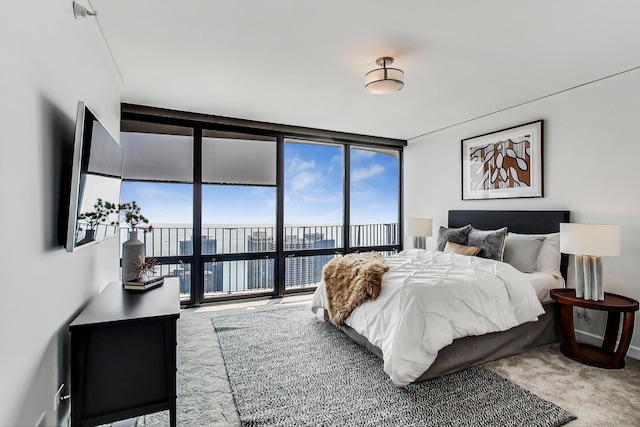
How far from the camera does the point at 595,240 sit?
2.71 m

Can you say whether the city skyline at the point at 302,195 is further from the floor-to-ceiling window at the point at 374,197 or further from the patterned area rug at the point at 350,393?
the patterned area rug at the point at 350,393

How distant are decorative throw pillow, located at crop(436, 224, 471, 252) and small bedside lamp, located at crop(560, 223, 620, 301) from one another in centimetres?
131

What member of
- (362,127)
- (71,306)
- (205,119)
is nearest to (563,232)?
(362,127)

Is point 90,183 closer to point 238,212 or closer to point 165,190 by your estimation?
point 165,190

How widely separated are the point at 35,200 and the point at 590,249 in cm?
373

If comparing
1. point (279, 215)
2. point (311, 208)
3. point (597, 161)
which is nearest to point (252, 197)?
point (279, 215)

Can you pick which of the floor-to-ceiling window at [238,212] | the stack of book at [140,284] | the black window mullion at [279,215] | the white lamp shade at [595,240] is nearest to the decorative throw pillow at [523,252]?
the white lamp shade at [595,240]

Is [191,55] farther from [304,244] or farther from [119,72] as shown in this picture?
[304,244]

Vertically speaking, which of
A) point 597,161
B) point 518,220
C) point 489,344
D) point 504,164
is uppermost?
point 504,164

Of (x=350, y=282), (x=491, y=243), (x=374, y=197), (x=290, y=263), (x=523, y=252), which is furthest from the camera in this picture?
(x=374, y=197)

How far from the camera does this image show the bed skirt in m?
2.52

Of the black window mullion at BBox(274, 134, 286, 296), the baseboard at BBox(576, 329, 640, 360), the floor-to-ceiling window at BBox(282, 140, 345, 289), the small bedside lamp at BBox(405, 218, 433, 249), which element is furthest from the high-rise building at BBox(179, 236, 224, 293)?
the baseboard at BBox(576, 329, 640, 360)

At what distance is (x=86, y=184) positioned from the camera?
5.78ft

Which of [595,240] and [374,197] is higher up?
[374,197]
